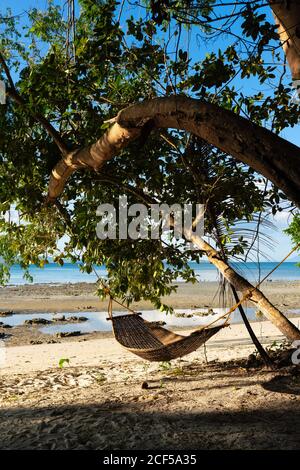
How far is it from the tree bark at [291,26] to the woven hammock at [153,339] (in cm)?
175

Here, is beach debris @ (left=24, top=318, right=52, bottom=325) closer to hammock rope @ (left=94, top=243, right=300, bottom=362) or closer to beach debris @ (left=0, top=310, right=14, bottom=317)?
beach debris @ (left=0, top=310, right=14, bottom=317)

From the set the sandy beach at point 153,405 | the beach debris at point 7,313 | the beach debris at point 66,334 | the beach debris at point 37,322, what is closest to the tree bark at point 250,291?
the sandy beach at point 153,405

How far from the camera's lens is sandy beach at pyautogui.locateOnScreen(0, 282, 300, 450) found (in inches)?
95.1

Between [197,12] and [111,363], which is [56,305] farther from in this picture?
[197,12]

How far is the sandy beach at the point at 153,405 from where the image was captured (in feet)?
7.93

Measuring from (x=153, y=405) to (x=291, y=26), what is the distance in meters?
2.33

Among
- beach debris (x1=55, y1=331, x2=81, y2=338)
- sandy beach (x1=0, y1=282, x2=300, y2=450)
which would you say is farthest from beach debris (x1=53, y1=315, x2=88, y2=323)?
sandy beach (x1=0, y1=282, x2=300, y2=450)

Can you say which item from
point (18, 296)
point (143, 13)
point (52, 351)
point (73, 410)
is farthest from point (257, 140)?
point (18, 296)

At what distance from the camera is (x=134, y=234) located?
170 inches

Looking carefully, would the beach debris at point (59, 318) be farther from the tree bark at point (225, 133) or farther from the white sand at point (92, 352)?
Result: the tree bark at point (225, 133)

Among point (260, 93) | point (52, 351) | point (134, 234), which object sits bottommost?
point (52, 351)

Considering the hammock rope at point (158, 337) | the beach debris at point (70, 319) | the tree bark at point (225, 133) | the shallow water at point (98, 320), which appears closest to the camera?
the tree bark at point (225, 133)

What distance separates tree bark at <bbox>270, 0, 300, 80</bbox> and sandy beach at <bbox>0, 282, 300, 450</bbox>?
1.88 m
